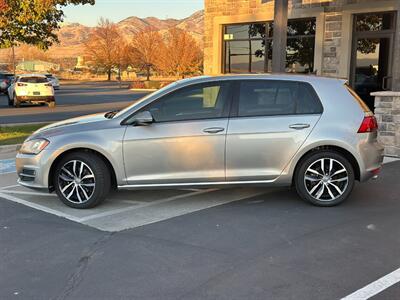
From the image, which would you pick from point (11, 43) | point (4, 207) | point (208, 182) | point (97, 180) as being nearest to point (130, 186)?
point (97, 180)

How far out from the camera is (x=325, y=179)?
6.20 m

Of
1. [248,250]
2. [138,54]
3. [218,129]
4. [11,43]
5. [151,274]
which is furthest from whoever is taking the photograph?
[138,54]

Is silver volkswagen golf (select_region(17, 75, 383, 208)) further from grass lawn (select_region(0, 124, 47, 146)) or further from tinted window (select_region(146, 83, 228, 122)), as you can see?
grass lawn (select_region(0, 124, 47, 146))

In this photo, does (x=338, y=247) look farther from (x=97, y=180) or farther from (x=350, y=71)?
(x=350, y=71)

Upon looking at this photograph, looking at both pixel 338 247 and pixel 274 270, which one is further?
pixel 338 247

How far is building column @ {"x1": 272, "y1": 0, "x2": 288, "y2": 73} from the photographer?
1028 centimetres

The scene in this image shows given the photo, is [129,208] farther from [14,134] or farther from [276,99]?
[14,134]

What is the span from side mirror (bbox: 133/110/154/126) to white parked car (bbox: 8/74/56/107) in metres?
18.8

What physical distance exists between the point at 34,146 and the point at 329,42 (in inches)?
363

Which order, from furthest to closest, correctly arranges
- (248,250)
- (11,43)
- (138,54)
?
(138,54)
(11,43)
(248,250)

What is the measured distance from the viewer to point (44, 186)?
6176 millimetres

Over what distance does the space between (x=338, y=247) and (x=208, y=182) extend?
73.4 inches

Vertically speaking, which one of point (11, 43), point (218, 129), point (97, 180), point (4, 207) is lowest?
point (4, 207)

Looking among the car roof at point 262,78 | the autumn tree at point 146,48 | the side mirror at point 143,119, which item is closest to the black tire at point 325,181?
the car roof at point 262,78
